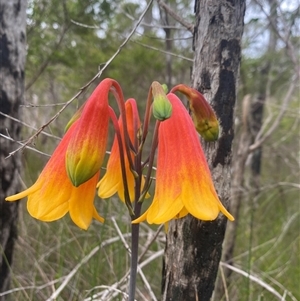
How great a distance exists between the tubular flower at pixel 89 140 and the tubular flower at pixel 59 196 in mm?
65

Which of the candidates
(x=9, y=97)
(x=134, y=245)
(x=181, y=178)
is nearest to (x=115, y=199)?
(x=9, y=97)

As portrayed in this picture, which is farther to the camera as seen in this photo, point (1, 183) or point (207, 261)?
point (1, 183)

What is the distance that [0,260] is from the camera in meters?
2.19

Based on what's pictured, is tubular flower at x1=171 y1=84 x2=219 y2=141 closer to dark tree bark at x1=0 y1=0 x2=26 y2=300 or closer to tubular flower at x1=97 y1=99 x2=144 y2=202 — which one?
tubular flower at x1=97 y1=99 x2=144 y2=202

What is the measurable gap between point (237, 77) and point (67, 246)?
6.76 ft

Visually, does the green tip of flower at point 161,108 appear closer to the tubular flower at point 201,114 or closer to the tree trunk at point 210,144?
the tubular flower at point 201,114

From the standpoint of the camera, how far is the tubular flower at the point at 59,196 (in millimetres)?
1154

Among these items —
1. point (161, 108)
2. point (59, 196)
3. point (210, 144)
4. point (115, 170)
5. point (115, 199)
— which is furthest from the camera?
point (115, 199)

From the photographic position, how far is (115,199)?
12.8ft

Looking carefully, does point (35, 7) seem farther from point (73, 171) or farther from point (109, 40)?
point (109, 40)

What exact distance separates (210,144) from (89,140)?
1.67 feet

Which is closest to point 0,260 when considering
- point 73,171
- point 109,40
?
point 73,171

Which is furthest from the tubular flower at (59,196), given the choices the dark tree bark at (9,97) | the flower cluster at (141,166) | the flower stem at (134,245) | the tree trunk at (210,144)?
the dark tree bark at (9,97)

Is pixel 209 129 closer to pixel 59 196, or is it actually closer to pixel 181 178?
pixel 181 178
